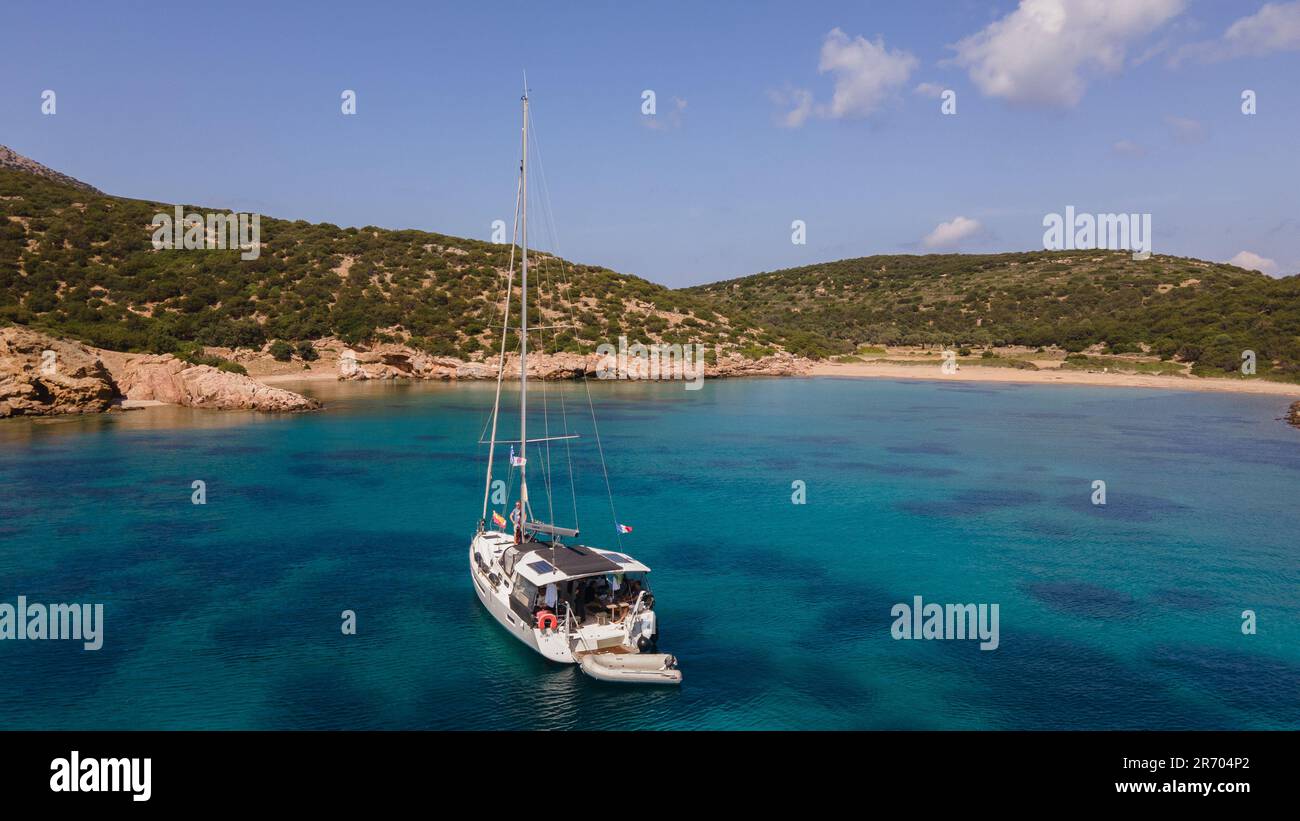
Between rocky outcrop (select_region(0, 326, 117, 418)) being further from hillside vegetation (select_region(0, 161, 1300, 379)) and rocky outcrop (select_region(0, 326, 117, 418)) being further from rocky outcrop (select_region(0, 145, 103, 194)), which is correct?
rocky outcrop (select_region(0, 145, 103, 194))

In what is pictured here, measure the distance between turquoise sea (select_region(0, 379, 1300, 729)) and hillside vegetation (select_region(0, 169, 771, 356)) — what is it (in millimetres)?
29498

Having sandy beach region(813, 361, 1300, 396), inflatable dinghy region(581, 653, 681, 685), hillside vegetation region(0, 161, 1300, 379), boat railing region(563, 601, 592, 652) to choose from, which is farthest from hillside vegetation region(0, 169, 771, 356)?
inflatable dinghy region(581, 653, 681, 685)

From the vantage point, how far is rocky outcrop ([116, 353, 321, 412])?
56.1 meters

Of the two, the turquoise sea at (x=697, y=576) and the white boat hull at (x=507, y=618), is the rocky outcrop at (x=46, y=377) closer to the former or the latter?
the turquoise sea at (x=697, y=576)

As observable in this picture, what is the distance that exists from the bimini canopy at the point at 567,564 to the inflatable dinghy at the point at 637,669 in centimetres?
195

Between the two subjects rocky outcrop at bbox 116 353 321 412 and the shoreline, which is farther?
the shoreline

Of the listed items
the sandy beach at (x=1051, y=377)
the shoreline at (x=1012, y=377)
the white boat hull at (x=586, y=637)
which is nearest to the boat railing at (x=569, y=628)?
the white boat hull at (x=586, y=637)

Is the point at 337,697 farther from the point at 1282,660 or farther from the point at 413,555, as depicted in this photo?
the point at 1282,660

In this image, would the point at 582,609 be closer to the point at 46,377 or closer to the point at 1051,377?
the point at 46,377

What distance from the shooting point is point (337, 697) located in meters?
15.7
